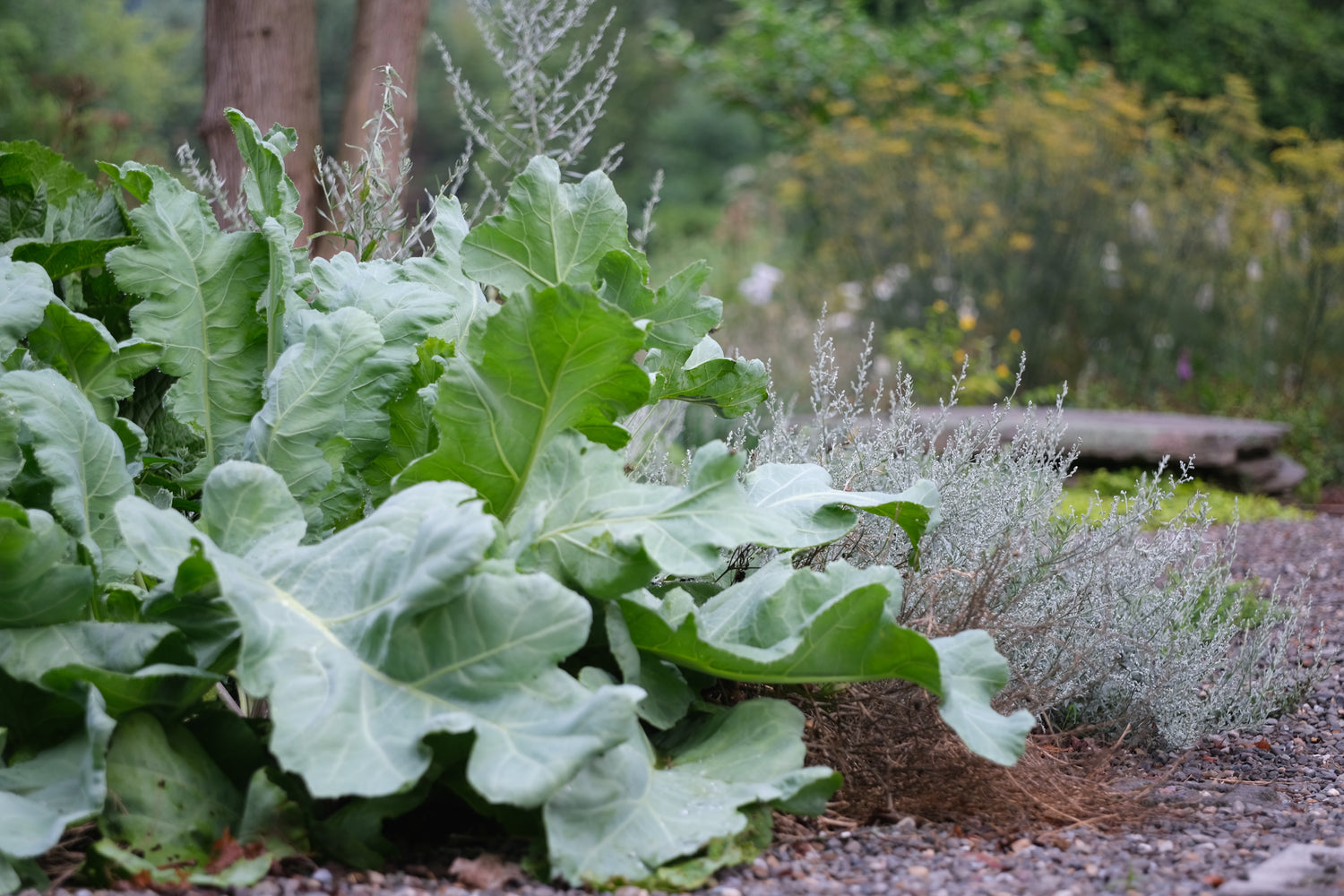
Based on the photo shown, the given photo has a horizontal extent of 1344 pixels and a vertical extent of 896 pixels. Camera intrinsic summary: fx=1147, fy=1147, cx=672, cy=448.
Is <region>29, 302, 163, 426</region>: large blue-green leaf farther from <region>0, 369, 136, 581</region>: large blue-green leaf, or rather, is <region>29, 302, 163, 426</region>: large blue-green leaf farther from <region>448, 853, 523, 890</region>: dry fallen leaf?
<region>448, 853, 523, 890</region>: dry fallen leaf

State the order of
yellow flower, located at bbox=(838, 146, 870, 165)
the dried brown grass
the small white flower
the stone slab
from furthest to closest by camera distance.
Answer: yellow flower, located at bbox=(838, 146, 870, 165), the small white flower, the stone slab, the dried brown grass

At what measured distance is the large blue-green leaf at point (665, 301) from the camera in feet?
7.25

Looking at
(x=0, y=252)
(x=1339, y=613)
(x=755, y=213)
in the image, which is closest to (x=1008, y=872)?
(x=0, y=252)

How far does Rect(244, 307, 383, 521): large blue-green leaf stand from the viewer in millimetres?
2031

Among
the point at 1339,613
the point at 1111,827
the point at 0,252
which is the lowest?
the point at 1339,613

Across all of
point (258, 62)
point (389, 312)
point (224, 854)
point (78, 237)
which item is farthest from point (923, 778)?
point (258, 62)

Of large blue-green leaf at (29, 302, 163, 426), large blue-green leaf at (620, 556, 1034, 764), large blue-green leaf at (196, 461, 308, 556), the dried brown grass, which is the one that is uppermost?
large blue-green leaf at (29, 302, 163, 426)

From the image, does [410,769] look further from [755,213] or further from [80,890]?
[755,213]

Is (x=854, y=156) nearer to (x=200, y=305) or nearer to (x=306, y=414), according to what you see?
(x=200, y=305)

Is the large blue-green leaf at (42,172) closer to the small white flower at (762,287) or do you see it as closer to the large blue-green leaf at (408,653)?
the large blue-green leaf at (408,653)

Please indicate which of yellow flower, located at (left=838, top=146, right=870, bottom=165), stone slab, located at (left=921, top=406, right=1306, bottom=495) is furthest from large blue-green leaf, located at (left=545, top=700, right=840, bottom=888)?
yellow flower, located at (left=838, top=146, right=870, bottom=165)

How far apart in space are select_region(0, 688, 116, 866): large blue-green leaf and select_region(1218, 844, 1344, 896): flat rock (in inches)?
60.3

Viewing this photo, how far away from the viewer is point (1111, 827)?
1986mm

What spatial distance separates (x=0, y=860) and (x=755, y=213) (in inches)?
522
